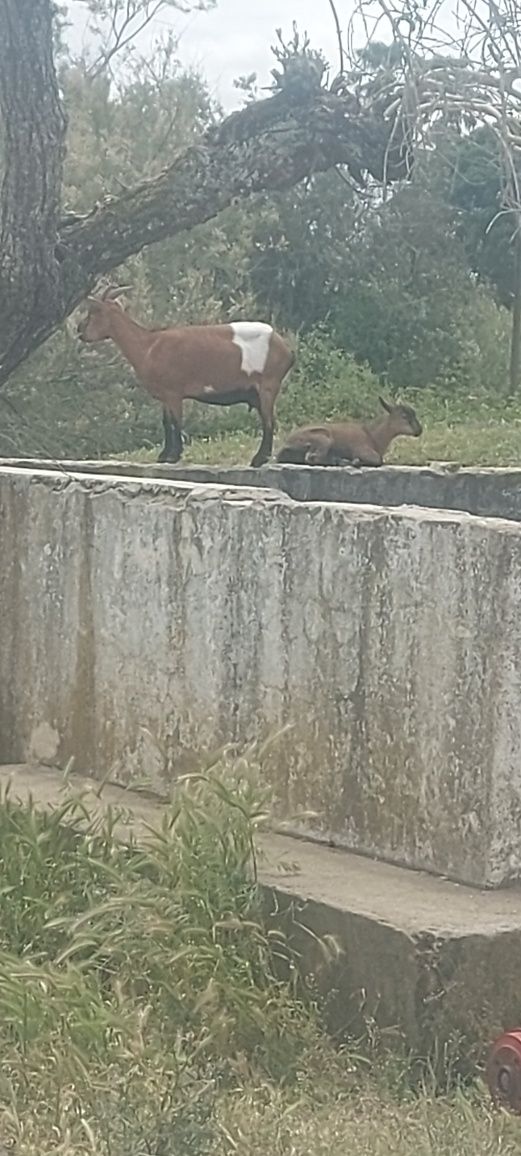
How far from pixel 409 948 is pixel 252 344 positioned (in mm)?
4701

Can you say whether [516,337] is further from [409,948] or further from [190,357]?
[409,948]

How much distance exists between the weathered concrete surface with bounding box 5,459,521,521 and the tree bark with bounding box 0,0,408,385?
1.00m

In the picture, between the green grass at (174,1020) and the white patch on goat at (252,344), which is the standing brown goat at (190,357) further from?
the green grass at (174,1020)

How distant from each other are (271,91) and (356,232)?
15.0 metres

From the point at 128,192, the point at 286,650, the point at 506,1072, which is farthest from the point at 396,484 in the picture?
the point at 506,1072

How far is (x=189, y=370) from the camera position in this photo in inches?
339

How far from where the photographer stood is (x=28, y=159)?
8625mm

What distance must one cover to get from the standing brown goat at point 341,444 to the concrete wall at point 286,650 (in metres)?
3.37

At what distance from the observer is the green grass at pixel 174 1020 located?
3955 mm

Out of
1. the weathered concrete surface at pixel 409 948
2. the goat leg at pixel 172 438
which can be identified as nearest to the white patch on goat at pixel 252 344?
the goat leg at pixel 172 438

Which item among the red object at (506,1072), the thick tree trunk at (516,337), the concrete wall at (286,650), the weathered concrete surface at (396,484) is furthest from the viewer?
the thick tree trunk at (516,337)

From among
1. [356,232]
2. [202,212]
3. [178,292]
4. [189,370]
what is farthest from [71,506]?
[356,232]

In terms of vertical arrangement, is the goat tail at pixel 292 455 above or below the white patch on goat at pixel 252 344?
below

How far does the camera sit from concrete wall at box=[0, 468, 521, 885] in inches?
194
